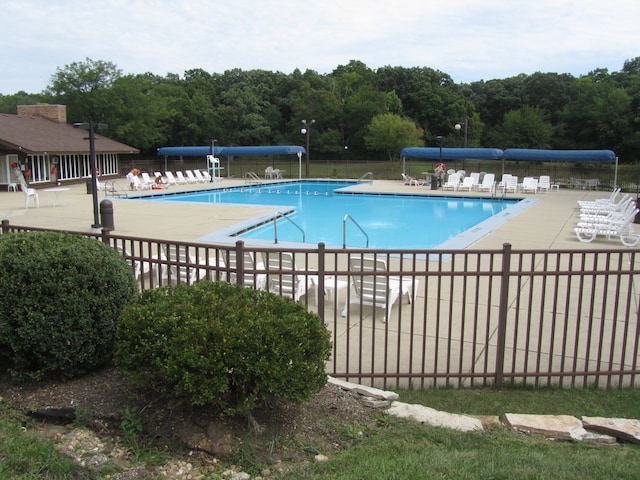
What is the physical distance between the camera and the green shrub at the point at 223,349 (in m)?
3.08

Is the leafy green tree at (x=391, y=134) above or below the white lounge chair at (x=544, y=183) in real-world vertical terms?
above

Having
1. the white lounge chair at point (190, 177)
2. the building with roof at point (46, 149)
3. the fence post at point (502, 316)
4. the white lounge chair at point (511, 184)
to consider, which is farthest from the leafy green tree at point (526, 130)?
the fence post at point (502, 316)

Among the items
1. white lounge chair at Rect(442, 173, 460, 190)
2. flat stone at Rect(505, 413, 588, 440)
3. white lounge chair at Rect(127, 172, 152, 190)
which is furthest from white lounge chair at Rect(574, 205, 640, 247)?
white lounge chair at Rect(127, 172, 152, 190)

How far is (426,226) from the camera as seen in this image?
62.6ft

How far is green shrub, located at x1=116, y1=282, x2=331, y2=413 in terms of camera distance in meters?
3.08

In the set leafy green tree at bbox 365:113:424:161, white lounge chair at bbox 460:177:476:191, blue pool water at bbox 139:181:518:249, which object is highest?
leafy green tree at bbox 365:113:424:161

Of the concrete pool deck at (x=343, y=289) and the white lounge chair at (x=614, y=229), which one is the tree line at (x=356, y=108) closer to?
the concrete pool deck at (x=343, y=289)

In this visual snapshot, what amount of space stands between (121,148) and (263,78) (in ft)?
94.1

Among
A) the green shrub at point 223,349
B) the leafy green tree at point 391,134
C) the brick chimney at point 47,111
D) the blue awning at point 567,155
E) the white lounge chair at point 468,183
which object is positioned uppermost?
the brick chimney at point 47,111

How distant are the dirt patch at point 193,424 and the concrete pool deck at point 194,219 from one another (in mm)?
8832

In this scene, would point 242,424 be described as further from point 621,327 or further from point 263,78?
point 263,78

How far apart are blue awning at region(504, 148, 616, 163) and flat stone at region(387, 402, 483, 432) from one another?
28.7 m

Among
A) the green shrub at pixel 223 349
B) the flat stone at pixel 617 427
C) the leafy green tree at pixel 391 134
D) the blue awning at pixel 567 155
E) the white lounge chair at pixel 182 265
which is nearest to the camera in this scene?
the green shrub at pixel 223 349

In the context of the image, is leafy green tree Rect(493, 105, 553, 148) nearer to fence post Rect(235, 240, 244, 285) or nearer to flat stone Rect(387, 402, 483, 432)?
fence post Rect(235, 240, 244, 285)
